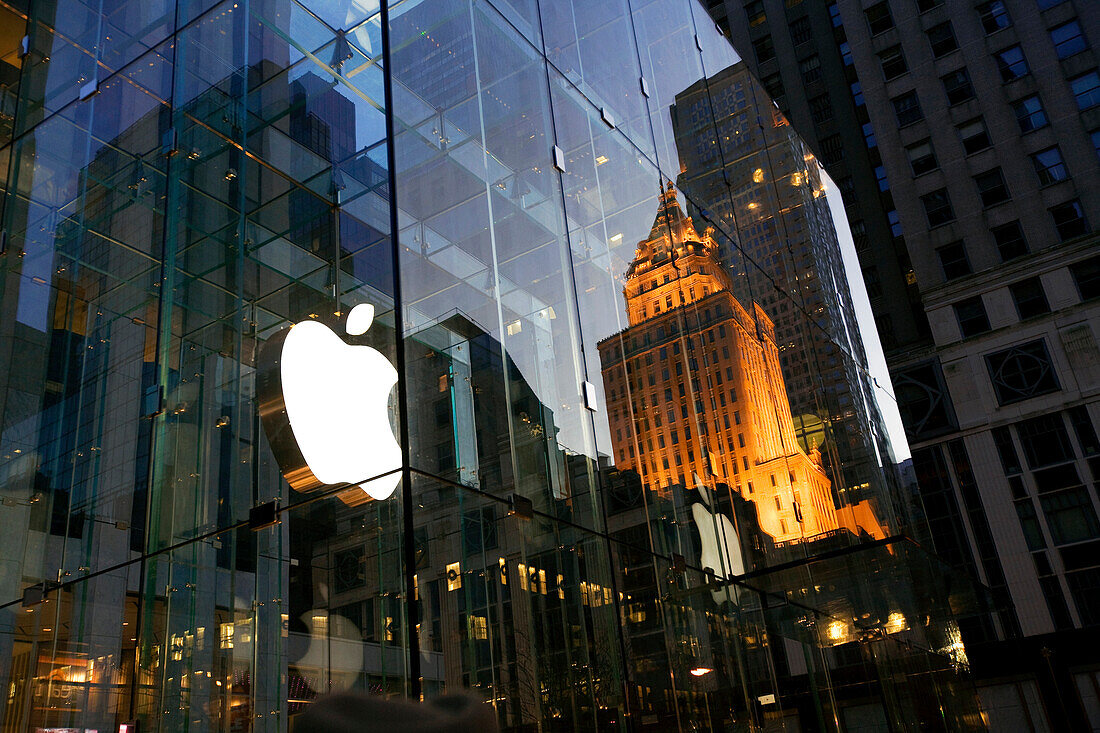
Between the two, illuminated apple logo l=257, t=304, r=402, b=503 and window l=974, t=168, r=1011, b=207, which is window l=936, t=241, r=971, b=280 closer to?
window l=974, t=168, r=1011, b=207

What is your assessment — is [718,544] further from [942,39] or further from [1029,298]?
[942,39]

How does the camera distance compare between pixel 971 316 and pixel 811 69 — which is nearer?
pixel 971 316

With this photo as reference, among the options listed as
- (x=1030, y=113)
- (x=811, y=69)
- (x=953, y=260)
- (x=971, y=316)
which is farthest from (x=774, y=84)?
(x=971, y=316)

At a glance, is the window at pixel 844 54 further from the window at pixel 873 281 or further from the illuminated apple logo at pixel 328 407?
the illuminated apple logo at pixel 328 407

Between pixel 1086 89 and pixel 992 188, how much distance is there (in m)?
5.67

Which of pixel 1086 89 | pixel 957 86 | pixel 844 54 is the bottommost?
pixel 1086 89

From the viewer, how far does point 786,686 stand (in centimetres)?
1129

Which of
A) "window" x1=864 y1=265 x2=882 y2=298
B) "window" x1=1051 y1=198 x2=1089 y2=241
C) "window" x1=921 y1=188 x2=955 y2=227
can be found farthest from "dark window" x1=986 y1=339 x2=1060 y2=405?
"window" x1=864 y1=265 x2=882 y2=298

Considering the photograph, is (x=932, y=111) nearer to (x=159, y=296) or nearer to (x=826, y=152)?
(x=826, y=152)

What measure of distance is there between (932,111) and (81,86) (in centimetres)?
4364

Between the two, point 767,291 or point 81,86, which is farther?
point 767,291

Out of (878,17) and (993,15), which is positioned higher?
(878,17)

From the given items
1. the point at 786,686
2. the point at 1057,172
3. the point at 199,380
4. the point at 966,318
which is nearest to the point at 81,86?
the point at 199,380

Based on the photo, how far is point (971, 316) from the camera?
40719 millimetres
